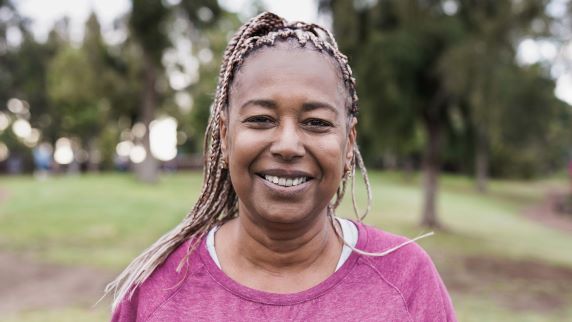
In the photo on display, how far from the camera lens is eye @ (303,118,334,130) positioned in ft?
4.89

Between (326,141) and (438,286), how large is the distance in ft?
1.73

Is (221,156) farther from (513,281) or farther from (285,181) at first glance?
(513,281)

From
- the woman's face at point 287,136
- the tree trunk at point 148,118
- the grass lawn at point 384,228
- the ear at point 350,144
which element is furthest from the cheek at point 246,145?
the tree trunk at point 148,118

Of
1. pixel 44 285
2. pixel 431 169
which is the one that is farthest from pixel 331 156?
pixel 431 169

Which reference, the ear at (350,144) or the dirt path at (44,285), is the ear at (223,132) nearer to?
the ear at (350,144)

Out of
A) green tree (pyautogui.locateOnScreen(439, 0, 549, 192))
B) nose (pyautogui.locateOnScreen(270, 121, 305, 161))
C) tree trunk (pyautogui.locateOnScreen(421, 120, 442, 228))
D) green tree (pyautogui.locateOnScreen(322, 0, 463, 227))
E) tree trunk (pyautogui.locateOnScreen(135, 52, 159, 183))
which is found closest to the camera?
nose (pyautogui.locateOnScreen(270, 121, 305, 161))

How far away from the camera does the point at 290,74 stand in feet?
4.87

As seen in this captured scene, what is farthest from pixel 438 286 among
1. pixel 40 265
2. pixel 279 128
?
pixel 40 265

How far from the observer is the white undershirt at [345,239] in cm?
161

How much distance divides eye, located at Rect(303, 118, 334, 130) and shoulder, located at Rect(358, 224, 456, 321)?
384 millimetres

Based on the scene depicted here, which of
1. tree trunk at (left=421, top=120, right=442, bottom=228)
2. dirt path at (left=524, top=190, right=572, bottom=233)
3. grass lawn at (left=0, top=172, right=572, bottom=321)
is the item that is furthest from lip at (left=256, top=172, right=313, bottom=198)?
dirt path at (left=524, top=190, right=572, bottom=233)

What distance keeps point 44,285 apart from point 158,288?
7.16 meters

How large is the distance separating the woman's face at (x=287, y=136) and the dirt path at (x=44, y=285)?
6135 mm

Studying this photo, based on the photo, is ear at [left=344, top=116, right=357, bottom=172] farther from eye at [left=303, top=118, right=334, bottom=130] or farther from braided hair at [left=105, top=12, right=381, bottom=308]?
eye at [left=303, top=118, right=334, bottom=130]
